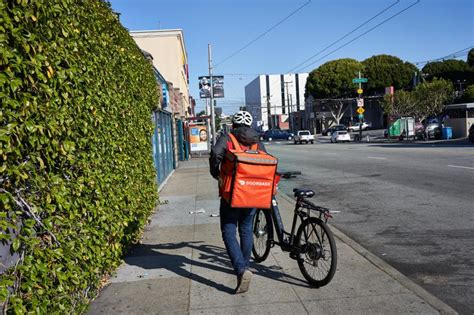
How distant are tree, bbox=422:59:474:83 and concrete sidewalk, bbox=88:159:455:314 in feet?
245

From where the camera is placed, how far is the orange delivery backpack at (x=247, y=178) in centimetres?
457

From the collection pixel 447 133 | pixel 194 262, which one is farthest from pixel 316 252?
pixel 447 133

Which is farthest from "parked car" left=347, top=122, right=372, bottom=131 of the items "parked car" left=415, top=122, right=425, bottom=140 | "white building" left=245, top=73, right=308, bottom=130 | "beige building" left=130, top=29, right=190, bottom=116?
"white building" left=245, top=73, right=308, bottom=130

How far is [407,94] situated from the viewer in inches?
1839

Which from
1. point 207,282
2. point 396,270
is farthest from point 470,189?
point 207,282

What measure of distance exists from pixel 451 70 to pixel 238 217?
79.9 meters

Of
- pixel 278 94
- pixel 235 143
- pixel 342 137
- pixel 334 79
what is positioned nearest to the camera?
pixel 235 143

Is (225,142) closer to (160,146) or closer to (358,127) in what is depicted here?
(160,146)

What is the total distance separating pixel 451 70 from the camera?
76500 millimetres

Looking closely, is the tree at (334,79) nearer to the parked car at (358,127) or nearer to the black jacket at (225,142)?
the parked car at (358,127)

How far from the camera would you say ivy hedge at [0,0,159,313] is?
9.54ft

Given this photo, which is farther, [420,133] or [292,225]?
[420,133]

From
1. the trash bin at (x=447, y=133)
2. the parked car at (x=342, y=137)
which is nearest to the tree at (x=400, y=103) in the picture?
the parked car at (x=342, y=137)

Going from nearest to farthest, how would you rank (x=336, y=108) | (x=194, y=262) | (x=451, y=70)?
(x=194, y=262), (x=336, y=108), (x=451, y=70)
